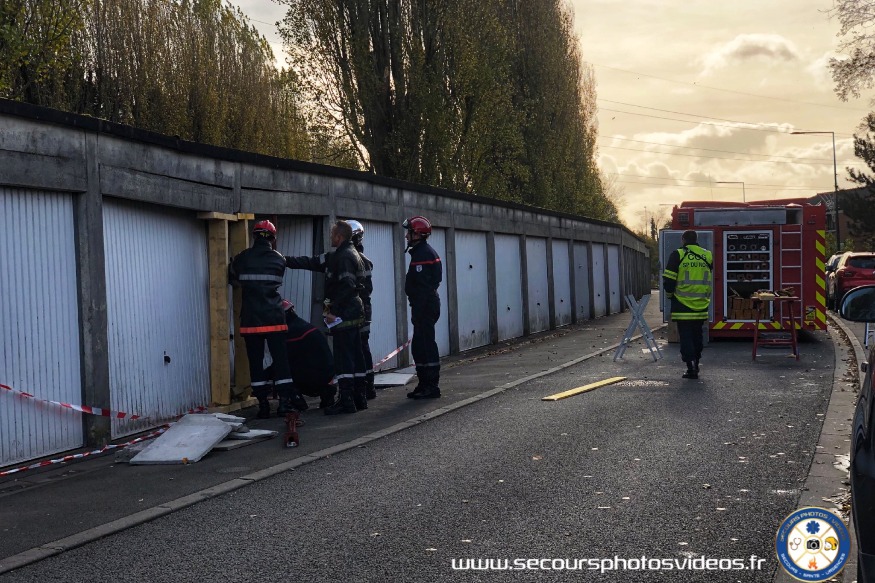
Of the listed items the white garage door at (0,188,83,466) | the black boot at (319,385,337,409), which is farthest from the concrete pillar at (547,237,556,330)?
the white garage door at (0,188,83,466)

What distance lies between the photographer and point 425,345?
11.8 metres

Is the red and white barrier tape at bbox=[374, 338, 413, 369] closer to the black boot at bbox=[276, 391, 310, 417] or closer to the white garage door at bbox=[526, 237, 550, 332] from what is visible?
the black boot at bbox=[276, 391, 310, 417]

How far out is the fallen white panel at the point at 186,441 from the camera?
8.13 m

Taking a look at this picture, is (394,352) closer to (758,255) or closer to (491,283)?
(491,283)

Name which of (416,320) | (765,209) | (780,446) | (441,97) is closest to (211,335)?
(416,320)

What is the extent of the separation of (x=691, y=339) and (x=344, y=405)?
4.85m

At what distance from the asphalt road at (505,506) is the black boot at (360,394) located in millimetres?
1450

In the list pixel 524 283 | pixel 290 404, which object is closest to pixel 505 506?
pixel 290 404

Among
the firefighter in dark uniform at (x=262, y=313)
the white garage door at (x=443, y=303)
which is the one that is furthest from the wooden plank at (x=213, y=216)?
the white garage door at (x=443, y=303)

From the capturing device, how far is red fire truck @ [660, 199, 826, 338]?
19.0m

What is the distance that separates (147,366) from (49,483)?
8.65 feet

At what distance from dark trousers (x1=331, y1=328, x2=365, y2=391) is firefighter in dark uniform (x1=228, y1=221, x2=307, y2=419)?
0.55 meters

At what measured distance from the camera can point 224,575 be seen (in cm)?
489

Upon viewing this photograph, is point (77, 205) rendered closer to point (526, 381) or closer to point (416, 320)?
point (416, 320)
